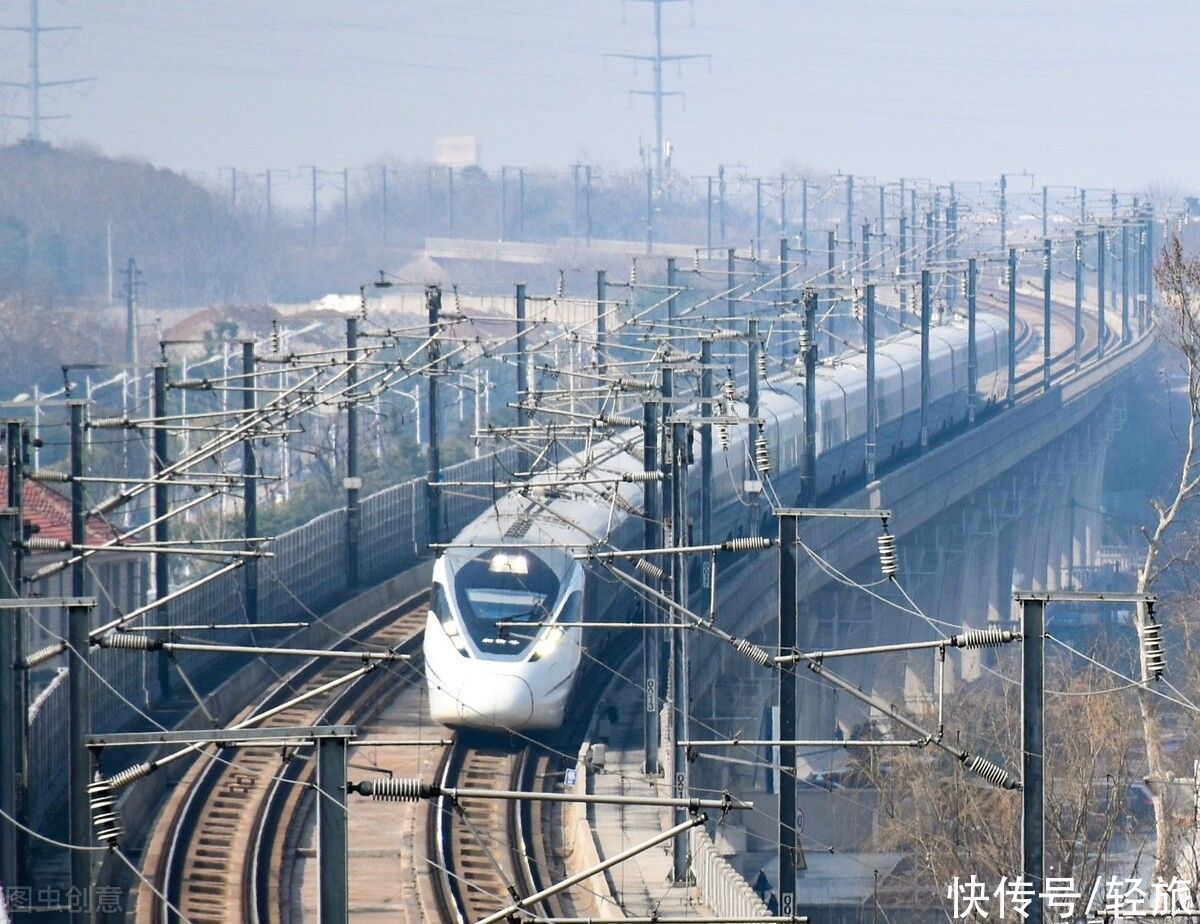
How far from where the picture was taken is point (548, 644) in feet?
83.2

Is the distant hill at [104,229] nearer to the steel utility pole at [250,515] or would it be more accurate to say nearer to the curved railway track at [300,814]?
the steel utility pole at [250,515]

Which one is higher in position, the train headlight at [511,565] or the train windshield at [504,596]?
the train headlight at [511,565]

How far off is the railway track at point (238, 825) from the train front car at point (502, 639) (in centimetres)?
202

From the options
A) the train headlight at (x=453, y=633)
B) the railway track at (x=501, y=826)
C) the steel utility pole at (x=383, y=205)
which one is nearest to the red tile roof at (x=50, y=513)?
the railway track at (x=501, y=826)

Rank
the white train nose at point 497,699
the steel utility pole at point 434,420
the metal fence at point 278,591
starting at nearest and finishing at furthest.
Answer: the metal fence at point 278,591 → the white train nose at point 497,699 → the steel utility pole at point 434,420

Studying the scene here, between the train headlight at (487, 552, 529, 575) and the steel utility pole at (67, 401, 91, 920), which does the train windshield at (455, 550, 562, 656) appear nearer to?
the train headlight at (487, 552, 529, 575)

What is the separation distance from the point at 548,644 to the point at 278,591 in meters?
8.89

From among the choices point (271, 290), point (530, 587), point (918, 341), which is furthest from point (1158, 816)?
point (271, 290)

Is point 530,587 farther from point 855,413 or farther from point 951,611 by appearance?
point 951,611

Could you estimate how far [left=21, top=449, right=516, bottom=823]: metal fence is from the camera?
2377 centimetres

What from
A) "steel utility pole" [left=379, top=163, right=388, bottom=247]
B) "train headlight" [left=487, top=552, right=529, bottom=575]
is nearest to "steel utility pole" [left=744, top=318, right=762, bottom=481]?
"train headlight" [left=487, top=552, right=529, bottom=575]

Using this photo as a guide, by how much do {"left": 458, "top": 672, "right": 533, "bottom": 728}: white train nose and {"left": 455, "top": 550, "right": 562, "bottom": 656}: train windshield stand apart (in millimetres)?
336

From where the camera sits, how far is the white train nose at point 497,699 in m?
25.1

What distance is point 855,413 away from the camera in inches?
2008
